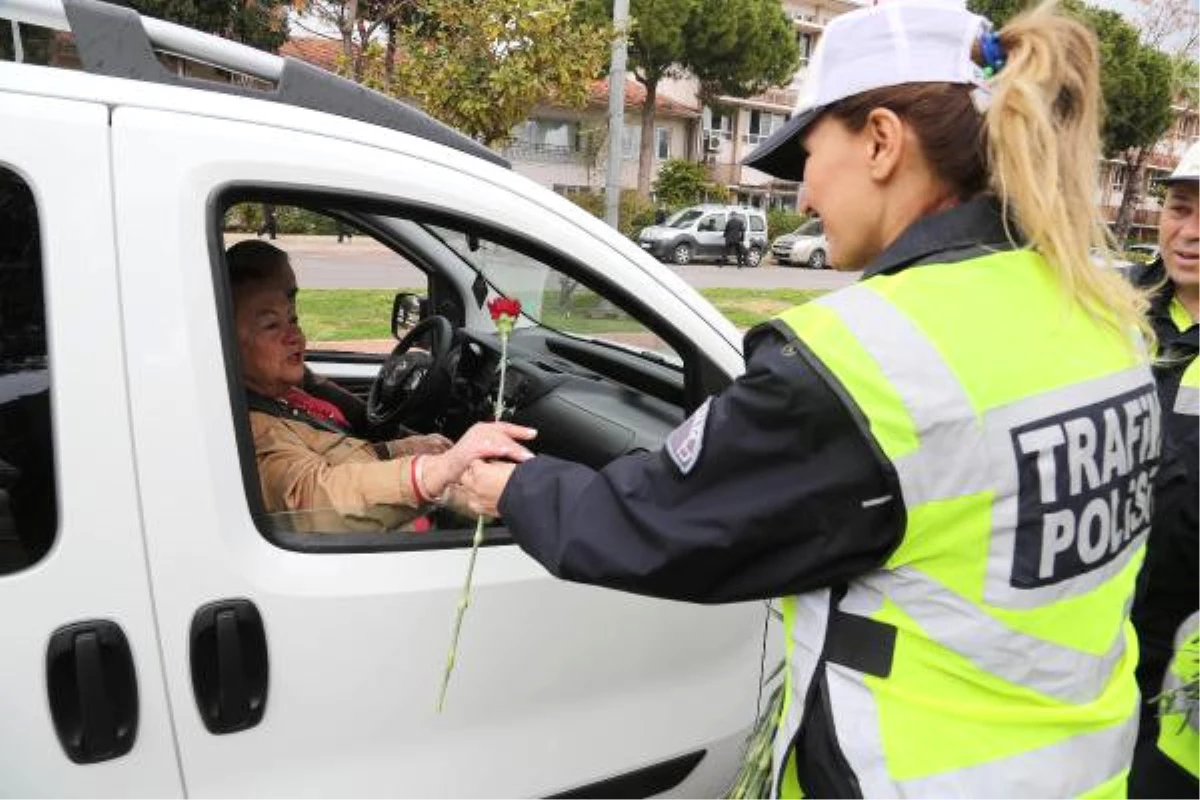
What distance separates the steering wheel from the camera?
2.56 m

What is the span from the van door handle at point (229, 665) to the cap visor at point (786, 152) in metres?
0.98

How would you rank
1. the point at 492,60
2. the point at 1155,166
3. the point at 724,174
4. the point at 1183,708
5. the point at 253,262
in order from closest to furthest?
the point at 1183,708 < the point at 253,262 < the point at 492,60 < the point at 724,174 < the point at 1155,166

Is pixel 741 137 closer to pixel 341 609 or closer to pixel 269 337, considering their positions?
pixel 269 337

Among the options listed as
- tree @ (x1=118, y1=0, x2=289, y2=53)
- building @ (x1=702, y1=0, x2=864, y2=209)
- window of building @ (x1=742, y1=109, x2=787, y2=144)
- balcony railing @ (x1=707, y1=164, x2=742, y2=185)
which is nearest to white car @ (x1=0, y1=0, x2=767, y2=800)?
tree @ (x1=118, y1=0, x2=289, y2=53)

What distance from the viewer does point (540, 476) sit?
47.9 inches

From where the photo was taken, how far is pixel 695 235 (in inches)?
1013

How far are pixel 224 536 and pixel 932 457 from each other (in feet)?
3.20

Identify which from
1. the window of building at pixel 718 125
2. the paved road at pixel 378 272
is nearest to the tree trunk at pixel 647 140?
the window of building at pixel 718 125

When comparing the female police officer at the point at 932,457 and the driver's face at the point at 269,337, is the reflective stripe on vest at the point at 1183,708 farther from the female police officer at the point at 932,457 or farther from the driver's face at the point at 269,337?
the driver's face at the point at 269,337

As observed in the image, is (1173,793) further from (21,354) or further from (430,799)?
(21,354)

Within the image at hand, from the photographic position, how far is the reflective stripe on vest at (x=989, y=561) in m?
1.00

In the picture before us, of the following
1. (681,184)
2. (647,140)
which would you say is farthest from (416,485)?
(647,140)

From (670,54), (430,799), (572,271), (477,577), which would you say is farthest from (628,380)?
(670,54)

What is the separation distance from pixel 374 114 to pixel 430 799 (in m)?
1.19
